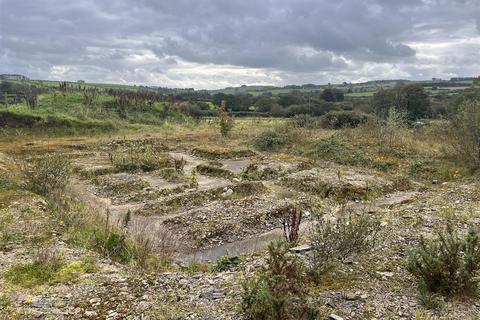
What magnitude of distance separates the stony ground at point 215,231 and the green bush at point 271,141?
372cm

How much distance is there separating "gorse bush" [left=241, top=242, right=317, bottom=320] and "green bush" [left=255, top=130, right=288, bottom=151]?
19.8 metres

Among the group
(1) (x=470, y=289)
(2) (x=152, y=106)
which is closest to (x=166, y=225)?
(1) (x=470, y=289)

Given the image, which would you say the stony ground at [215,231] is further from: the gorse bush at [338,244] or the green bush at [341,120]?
the green bush at [341,120]

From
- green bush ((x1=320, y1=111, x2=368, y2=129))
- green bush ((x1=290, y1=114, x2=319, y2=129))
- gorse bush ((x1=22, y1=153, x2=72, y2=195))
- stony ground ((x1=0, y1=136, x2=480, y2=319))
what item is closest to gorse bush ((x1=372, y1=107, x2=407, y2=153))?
stony ground ((x1=0, y1=136, x2=480, y2=319))

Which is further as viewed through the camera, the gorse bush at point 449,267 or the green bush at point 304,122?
the green bush at point 304,122

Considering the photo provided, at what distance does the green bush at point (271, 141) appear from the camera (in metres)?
24.8

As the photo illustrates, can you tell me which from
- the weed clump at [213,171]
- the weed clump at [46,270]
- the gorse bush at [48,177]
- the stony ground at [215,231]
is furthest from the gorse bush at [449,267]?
the weed clump at [213,171]

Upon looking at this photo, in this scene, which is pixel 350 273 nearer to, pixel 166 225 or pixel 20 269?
pixel 20 269

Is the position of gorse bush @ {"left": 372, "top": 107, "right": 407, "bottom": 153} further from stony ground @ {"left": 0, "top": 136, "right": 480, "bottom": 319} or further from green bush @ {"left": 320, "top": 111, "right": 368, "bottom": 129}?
green bush @ {"left": 320, "top": 111, "right": 368, "bottom": 129}

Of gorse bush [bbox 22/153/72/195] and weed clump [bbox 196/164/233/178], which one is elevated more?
gorse bush [bbox 22/153/72/195]

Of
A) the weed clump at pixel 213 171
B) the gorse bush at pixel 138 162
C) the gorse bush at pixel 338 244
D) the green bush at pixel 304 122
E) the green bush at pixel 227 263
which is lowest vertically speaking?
the weed clump at pixel 213 171

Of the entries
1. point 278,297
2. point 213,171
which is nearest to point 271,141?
point 213,171

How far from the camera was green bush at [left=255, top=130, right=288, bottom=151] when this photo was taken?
2477cm

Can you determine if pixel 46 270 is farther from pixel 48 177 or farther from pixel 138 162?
pixel 138 162
